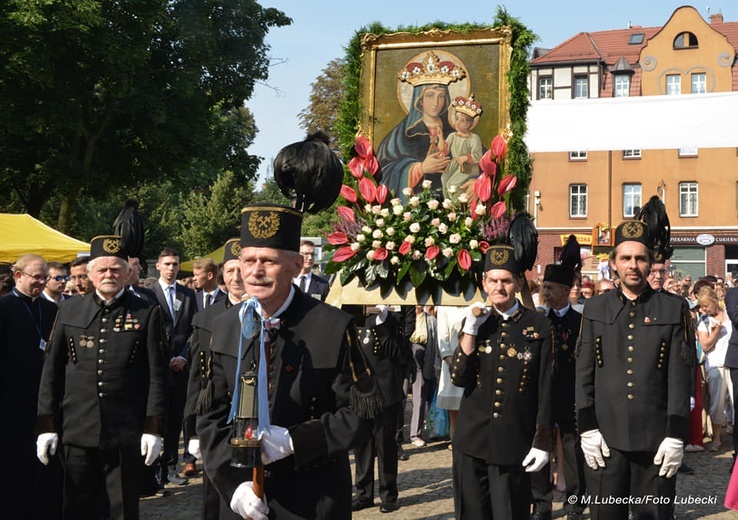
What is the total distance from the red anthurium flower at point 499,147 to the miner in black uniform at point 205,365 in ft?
7.31

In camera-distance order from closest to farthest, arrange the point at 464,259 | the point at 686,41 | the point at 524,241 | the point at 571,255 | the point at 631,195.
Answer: the point at 524,241
the point at 464,259
the point at 571,255
the point at 631,195
the point at 686,41

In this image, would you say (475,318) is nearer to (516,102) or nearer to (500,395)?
(500,395)

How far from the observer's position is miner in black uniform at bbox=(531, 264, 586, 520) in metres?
7.94

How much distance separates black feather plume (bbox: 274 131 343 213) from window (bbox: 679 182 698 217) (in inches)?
1767

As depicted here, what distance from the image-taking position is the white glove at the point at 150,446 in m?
5.84

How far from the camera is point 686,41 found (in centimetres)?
4694

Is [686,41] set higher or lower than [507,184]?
higher

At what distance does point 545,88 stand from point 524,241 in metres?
45.4

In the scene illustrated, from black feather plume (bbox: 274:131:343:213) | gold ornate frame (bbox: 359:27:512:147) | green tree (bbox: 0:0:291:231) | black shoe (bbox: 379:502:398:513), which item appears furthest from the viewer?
green tree (bbox: 0:0:291:231)

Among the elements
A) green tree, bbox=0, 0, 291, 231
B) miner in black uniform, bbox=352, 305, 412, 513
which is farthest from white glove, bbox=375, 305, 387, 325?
green tree, bbox=0, 0, 291, 231

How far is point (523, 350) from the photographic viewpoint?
5969 mm

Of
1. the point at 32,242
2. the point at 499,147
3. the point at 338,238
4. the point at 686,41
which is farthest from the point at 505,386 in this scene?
the point at 686,41

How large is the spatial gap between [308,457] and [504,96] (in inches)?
166

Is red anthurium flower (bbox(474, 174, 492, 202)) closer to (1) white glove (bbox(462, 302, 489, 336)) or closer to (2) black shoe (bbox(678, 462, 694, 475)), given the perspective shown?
(1) white glove (bbox(462, 302, 489, 336))
